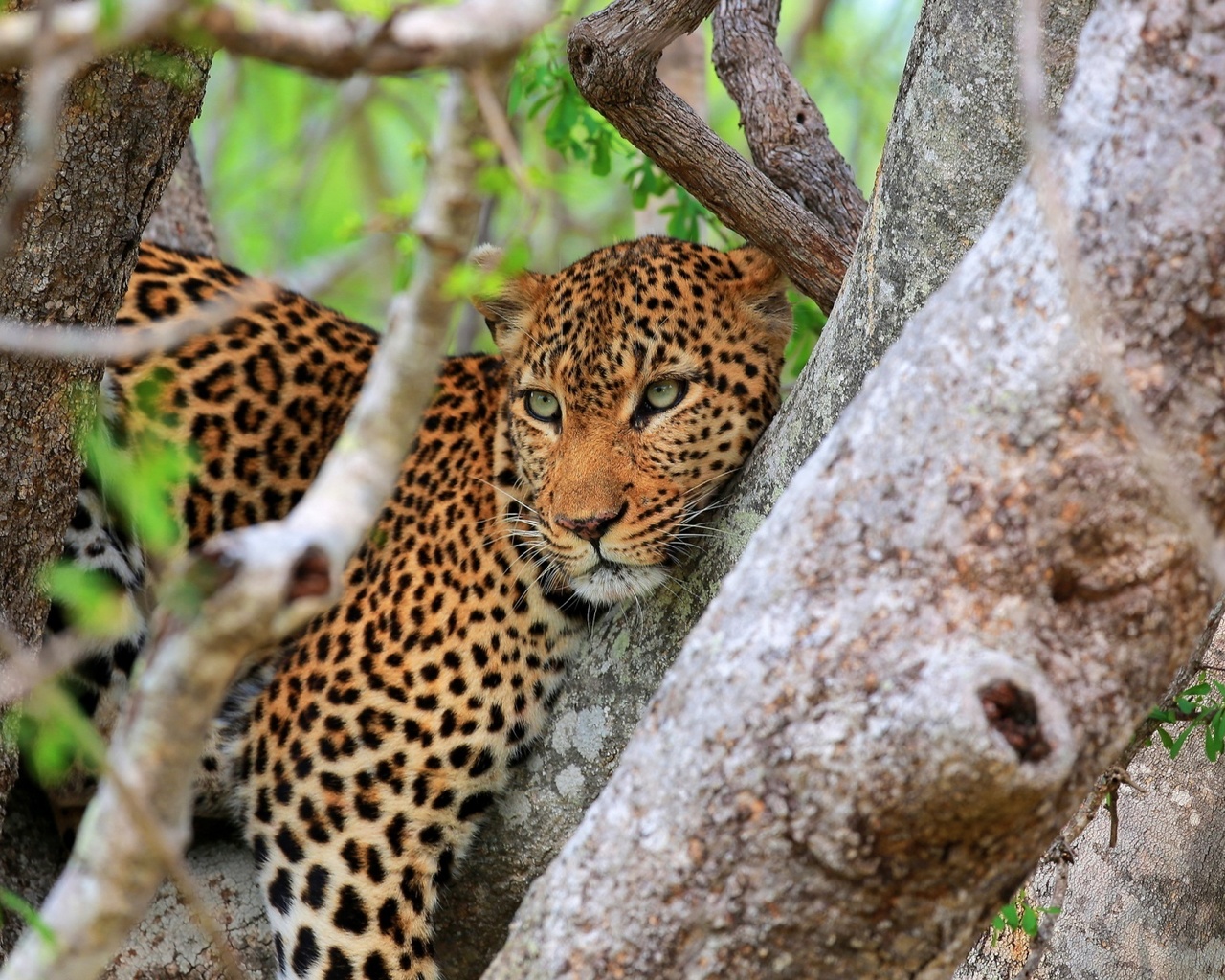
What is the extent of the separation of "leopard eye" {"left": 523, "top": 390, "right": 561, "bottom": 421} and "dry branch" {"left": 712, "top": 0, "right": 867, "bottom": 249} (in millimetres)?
1169

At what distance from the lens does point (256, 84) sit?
11.8 metres

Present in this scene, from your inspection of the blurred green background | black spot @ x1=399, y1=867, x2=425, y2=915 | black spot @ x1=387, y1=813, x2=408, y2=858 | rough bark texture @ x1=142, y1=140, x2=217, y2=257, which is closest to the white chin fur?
black spot @ x1=387, y1=813, x2=408, y2=858

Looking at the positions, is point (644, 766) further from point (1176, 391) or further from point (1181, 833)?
point (1181, 833)

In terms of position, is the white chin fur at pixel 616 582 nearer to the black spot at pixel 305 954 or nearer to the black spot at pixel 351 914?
the black spot at pixel 351 914

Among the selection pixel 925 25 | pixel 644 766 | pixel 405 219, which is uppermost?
pixel 925 25

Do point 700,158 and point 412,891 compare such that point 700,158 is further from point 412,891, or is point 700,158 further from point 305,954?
point 305,954

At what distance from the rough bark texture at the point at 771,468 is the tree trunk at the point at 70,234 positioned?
1.37 metres

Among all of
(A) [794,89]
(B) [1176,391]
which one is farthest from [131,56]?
(A) [794,89]

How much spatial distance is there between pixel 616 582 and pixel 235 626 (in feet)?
8.17

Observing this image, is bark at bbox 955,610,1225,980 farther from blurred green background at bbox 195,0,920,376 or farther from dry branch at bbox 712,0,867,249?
blurred green background at bbox 195,0,920,376

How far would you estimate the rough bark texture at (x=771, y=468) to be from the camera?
3785 millimetres

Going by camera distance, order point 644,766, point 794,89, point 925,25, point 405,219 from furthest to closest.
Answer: point 794,89
point 925,25
point 644,766
point 405,219

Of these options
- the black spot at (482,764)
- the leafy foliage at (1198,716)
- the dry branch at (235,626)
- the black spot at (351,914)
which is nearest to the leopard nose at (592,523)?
the black spot at (482,764)

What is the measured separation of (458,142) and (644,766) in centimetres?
105
